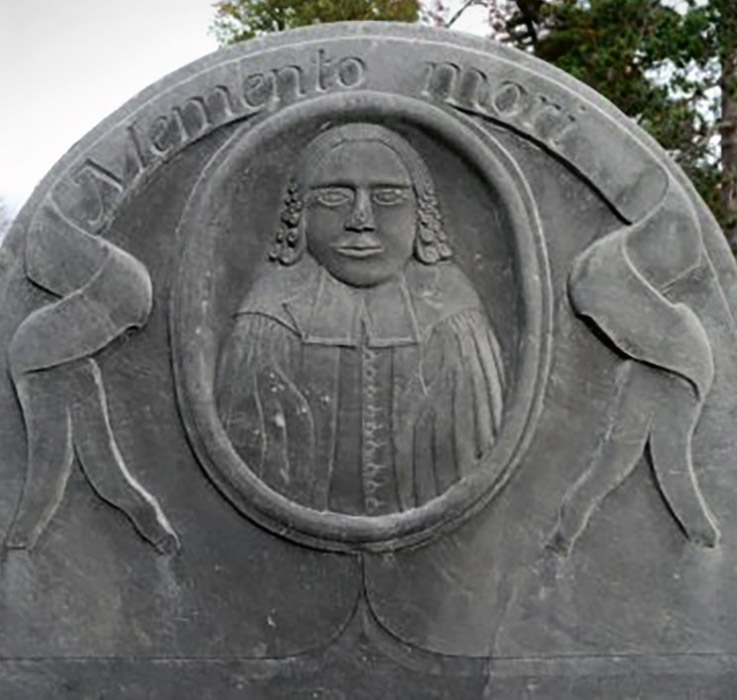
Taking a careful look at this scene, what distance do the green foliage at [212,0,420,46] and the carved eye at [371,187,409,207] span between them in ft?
42.6

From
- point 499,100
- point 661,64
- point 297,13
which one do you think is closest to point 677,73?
point 661,64

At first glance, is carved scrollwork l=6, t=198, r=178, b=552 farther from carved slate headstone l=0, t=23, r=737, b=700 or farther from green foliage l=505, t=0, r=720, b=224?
green foliage l=505, t=0, r=720, b=224

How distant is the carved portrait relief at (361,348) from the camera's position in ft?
11.6

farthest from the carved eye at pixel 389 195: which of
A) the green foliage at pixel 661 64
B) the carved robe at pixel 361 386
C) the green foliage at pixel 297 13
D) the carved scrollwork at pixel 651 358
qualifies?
the green foliage at pixel 297 13

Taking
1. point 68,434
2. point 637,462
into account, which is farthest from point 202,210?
point 637,462

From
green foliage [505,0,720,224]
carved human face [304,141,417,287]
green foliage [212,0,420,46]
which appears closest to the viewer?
carved human face [304,141,417,287]

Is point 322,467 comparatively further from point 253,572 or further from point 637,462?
point 637,462

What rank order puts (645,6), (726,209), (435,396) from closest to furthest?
1. (435,396)
2. (645,6)
3. (726,209)

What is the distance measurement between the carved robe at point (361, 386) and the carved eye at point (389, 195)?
15 centimetres

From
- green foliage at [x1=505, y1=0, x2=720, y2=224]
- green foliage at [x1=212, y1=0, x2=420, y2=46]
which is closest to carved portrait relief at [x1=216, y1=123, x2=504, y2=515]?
green foliage at [x1=505, y1=0, x2=720, y2=224]

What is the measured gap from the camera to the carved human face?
3531mm

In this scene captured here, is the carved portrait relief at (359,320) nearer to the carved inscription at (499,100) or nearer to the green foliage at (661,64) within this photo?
the carved inscription at (499,100)

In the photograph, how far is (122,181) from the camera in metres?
3.59

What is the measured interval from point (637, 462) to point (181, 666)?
3.58 ft
